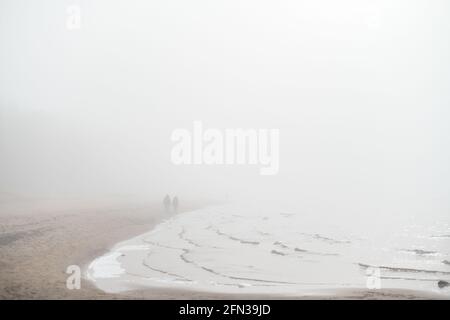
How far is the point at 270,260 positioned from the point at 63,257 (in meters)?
14.8

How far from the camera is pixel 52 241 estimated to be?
32.2 meters

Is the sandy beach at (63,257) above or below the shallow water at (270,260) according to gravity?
above

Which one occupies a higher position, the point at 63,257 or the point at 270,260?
the point at 63,257

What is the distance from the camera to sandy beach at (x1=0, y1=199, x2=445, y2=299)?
798 inches

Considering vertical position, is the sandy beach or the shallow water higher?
the sandy beach

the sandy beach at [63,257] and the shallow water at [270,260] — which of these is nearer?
the sandy beach at [63,257]

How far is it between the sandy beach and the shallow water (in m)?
1.24

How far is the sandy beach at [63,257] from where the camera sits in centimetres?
2027

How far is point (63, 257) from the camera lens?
27766mm

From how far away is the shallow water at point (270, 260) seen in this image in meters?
24.8

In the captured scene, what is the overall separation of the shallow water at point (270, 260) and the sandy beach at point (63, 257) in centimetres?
124

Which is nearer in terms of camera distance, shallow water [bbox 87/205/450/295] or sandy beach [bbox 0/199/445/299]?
sandy beach [bbox 0/199/445/299]
